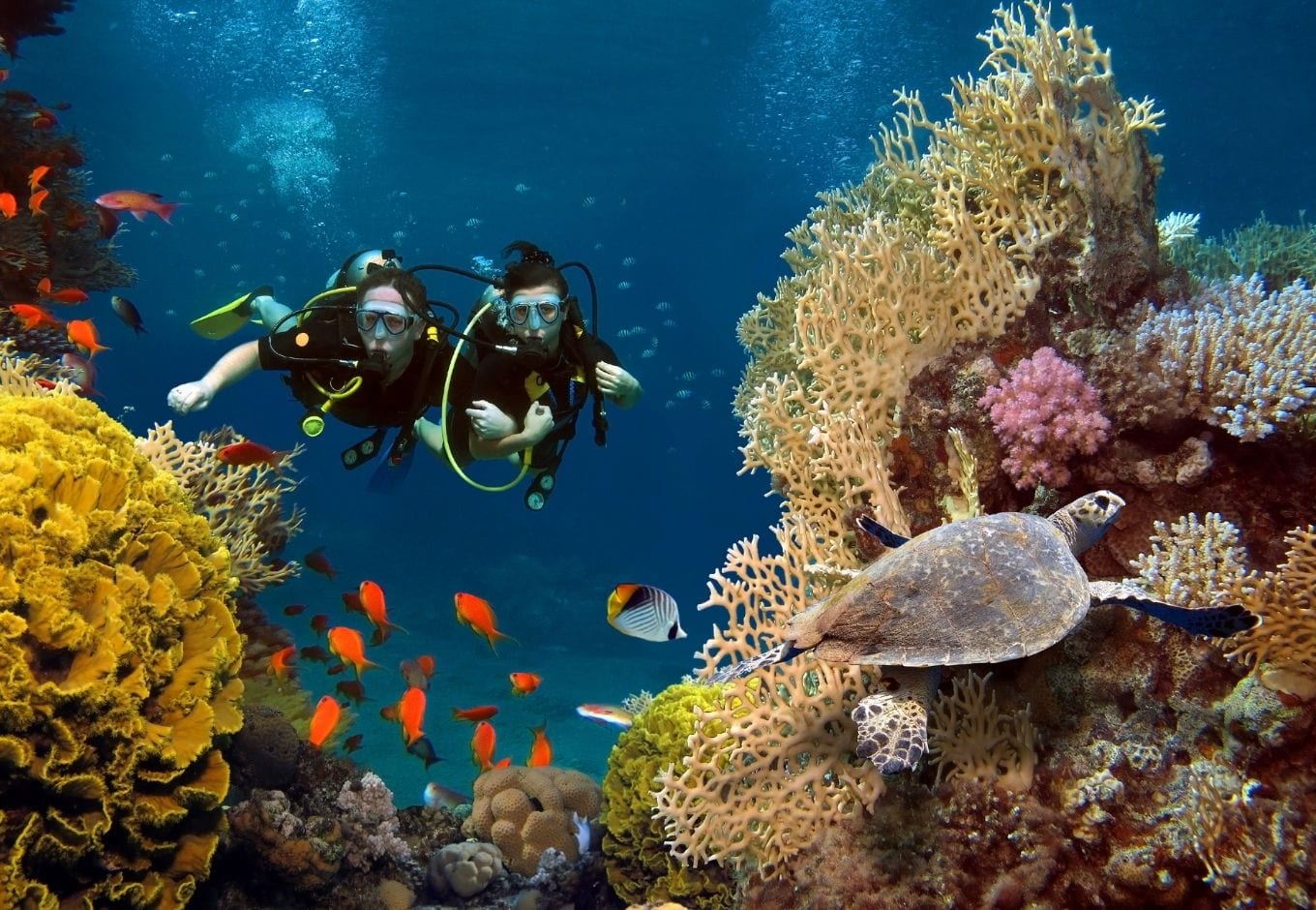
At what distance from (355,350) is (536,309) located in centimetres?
125

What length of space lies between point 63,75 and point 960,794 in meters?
47.4

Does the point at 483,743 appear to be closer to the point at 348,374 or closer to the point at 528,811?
the point at 528,811

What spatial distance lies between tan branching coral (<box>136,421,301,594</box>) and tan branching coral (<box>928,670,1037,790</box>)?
491 centimetres

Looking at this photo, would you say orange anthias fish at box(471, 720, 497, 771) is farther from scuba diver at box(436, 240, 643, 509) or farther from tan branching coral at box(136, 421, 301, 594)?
scuba diver at box(436, 240, 643, 509)

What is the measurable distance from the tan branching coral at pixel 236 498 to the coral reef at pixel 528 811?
2.64 meters

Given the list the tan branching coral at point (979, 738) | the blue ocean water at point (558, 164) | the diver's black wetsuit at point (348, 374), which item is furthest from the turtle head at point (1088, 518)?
the blue ocean water at point (558, 164)

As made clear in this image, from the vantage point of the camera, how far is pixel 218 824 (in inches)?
147

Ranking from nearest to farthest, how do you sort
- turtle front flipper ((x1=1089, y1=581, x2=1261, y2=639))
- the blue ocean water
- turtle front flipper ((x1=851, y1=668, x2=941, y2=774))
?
1. turtle front flipper ((x1=1089, y1=581, x2=1261, y2=639))
2. turtle front flipper ((x1=851, y1=668, x2=941, y2=774))
3. the blue ocean water

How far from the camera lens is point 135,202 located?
7.74 meters

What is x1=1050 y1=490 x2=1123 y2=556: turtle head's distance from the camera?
2.56 m

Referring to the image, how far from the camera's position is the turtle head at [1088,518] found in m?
2.56

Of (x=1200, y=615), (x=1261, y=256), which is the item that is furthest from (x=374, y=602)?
(x=1261, y=256)

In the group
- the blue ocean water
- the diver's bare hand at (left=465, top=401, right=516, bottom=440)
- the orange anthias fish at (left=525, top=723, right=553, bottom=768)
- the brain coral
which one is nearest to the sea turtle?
the diver's bare hand at (left=465, top=401, right=516, bottom=440)

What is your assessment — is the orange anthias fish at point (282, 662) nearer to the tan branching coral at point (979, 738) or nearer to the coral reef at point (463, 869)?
the coral reef at point (463, 869)
